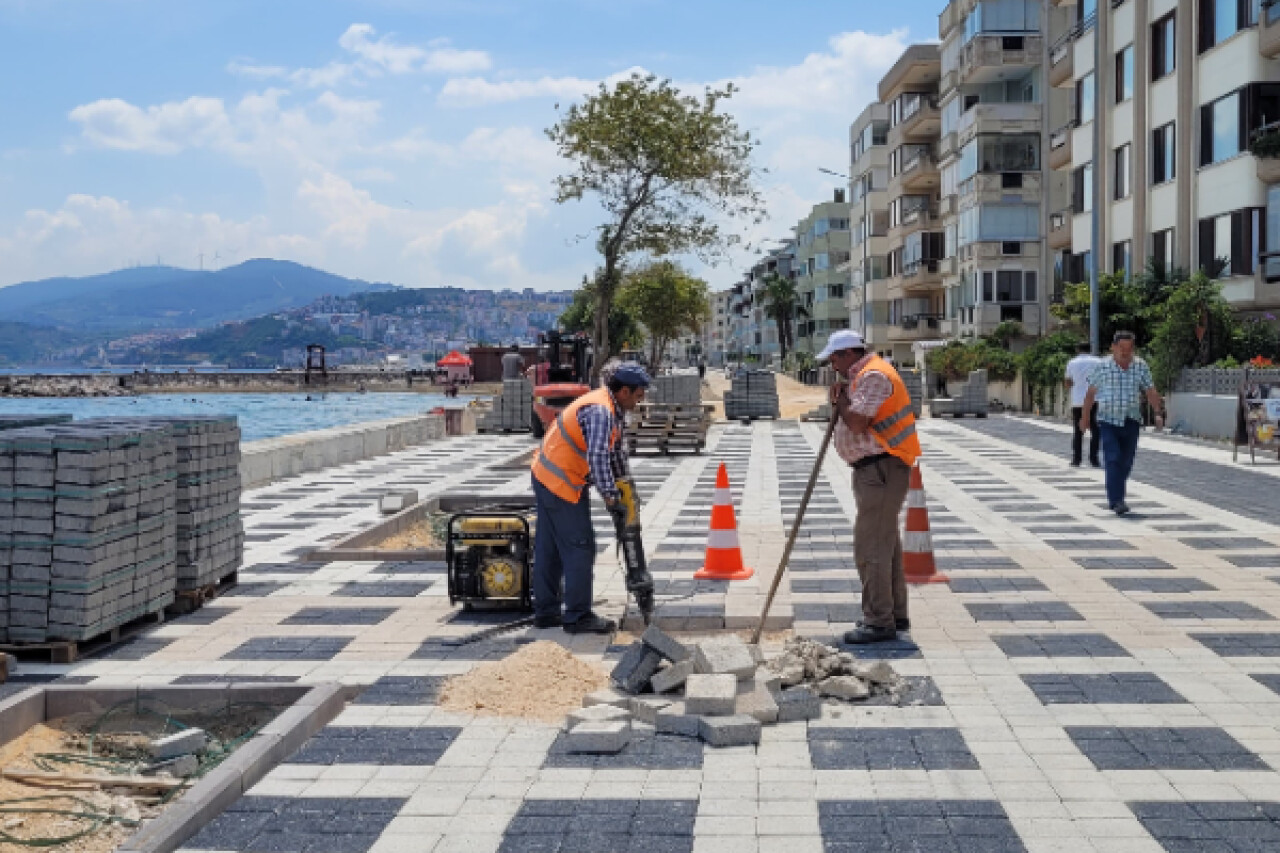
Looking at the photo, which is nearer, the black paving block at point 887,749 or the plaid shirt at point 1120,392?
the black paving block at point 887,749

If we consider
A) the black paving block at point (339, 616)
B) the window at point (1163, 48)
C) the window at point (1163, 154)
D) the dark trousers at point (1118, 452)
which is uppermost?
the window at point (1163, 48)

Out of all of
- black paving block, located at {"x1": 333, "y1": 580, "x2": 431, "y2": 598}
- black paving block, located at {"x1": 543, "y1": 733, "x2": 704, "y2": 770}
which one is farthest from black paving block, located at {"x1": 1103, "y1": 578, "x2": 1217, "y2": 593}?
black paving block, located at {"x1": 333, "y1": 580, "x2": 431, "y2": 598}

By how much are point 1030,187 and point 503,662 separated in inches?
1800

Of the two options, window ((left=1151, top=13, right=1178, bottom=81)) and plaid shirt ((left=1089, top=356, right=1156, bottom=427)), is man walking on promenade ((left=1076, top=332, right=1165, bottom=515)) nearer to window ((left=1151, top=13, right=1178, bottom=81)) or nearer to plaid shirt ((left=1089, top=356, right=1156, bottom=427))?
plaid shirt ((left=1089, top=356, right=1156, bottom=427))

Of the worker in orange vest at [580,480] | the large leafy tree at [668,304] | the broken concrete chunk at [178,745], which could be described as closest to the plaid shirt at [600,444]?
the worker in orange vest at [580,480]

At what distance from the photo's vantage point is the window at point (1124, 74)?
3322cm

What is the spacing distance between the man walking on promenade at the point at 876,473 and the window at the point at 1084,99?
103 feet

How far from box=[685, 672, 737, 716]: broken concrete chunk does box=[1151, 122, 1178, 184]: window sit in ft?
93.9

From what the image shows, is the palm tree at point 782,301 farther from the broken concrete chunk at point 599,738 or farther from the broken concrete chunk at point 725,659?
the broken concrete chunk at point 599,738

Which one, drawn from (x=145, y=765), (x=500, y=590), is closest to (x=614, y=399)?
(x=500, y=590)

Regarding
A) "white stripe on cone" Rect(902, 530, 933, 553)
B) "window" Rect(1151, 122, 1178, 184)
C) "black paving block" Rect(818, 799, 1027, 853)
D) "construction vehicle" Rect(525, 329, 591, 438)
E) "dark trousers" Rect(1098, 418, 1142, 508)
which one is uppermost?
"window" Rect(1151, 122, 1178, 184)

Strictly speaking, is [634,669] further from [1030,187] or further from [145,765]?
[1030,187]

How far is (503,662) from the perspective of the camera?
A: 6.53 m

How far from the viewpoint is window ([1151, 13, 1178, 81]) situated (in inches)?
A: 1200
